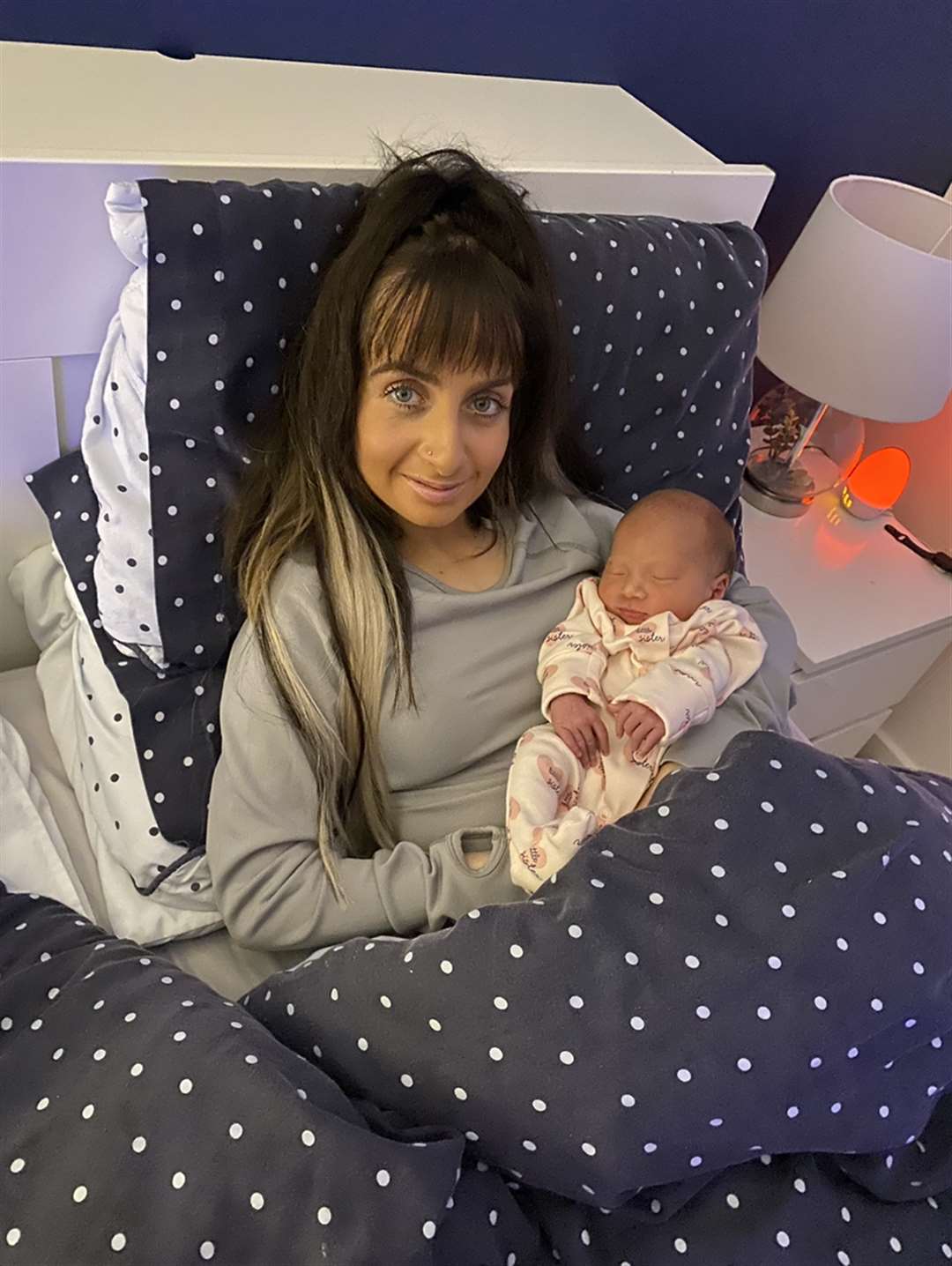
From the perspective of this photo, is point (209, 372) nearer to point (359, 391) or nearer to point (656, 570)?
point (359, 391)

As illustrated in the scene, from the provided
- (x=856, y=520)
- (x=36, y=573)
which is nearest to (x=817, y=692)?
(x=856, y=520)

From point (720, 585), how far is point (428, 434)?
41cm

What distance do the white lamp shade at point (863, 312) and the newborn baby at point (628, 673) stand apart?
50cm

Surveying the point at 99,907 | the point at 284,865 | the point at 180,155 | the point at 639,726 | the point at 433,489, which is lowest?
the point at 99,907

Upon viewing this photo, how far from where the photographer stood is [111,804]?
901mm

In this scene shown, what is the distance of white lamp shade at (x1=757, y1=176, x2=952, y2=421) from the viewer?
131 centimetres

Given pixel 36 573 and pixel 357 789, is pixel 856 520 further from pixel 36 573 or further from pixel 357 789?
pixel 36 573

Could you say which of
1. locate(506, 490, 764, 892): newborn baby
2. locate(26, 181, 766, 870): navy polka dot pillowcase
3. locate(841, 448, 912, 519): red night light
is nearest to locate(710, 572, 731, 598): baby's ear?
locate(506, 490, 764, 892): newborn baby

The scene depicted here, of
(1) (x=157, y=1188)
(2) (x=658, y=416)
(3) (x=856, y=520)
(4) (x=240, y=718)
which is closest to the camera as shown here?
(1) (x=157, y=1188)

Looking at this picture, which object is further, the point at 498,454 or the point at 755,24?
the point at 755,24

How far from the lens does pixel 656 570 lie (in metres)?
0.99

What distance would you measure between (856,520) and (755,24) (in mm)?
751

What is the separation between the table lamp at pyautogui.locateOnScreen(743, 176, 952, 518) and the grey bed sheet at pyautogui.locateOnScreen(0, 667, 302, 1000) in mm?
1075

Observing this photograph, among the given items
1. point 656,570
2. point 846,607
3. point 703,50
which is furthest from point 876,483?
point 656,570
